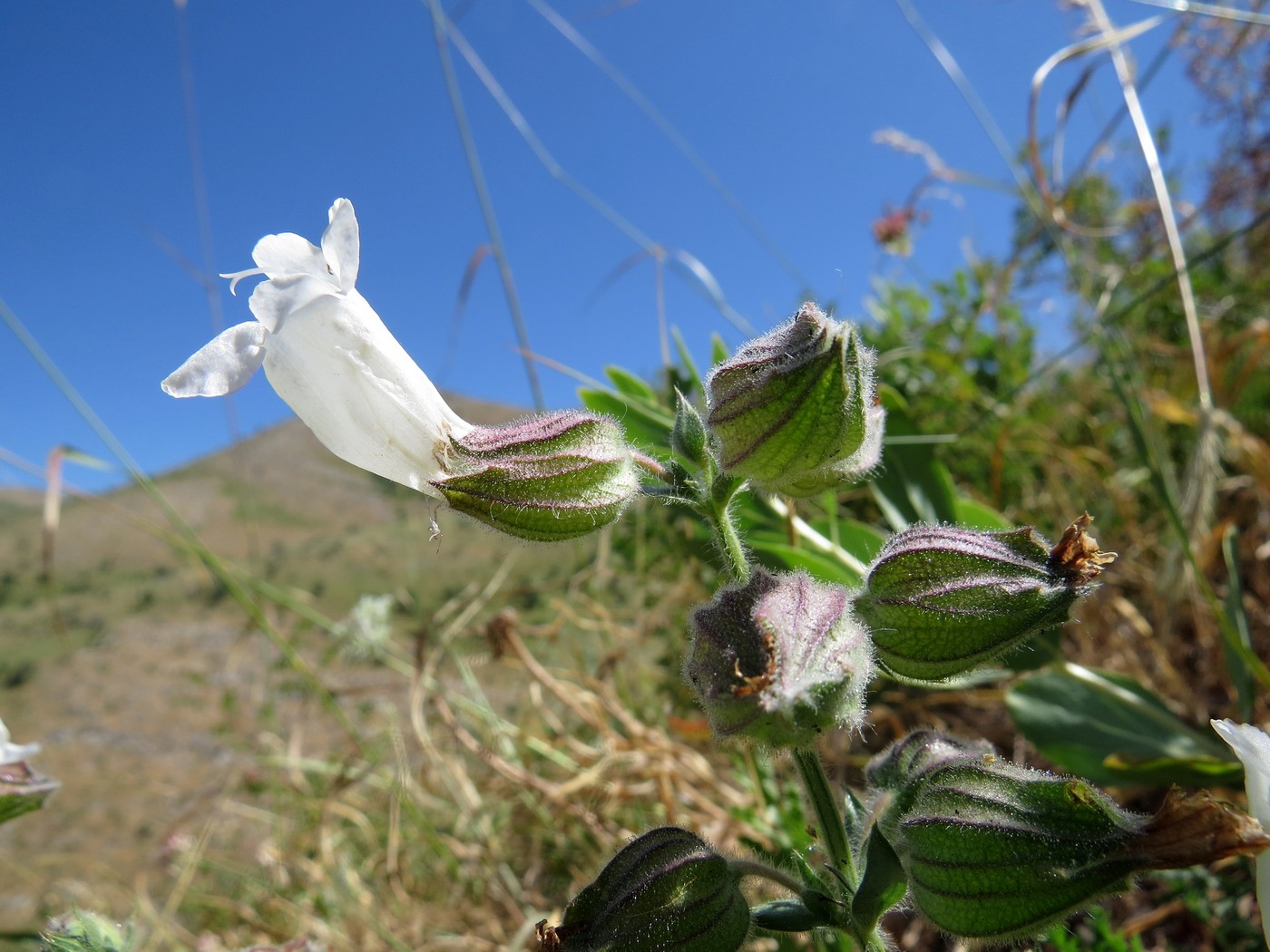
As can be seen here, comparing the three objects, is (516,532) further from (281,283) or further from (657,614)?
(657,614)

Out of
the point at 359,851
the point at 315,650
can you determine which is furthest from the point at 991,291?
the point at 315,650

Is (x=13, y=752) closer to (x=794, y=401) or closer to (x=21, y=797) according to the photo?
(x=21, y=797)

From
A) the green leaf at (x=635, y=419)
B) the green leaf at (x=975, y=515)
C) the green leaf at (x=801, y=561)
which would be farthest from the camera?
the green leaf at (x=975, y=515)

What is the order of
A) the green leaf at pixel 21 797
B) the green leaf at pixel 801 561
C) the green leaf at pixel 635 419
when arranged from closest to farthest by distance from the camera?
1. the green leaf at pixel 21 797
2. the green leaf at pixel 801 561
3. the green leaf at pixel 635 419

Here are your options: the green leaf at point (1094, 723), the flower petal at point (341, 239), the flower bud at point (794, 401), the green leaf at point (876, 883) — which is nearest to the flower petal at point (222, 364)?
the flower petal at point (341, 239)

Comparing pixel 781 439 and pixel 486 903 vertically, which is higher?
pixel 781 439

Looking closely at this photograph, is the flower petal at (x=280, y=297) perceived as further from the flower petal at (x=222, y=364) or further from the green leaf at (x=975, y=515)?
the green leaf at (x=975, y=515)
